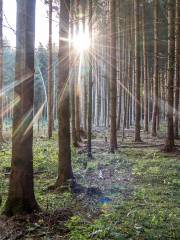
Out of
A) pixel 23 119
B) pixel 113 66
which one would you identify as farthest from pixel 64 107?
pixel 113 66

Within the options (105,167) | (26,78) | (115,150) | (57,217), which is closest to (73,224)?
(57,217)

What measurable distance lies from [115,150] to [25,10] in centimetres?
1114

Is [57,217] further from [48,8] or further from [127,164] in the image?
[48,8]

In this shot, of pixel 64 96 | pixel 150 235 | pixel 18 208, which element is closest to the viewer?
pixel 150 235

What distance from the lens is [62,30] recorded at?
992 cm

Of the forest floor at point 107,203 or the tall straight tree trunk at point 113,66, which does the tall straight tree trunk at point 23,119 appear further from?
the tall straight tree trunk at point 113,66

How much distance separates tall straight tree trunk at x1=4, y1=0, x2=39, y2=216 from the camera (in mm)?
7238

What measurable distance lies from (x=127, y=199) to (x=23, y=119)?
3.10 meters

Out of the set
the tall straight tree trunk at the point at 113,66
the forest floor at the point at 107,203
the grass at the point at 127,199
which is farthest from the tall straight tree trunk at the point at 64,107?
the tall straight tree trunk at the point at 113,66

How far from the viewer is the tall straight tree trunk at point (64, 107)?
983 cm

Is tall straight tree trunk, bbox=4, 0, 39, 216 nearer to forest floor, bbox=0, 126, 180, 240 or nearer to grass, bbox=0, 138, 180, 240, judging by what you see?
forest floor, bbox=0, 126, 180, 240

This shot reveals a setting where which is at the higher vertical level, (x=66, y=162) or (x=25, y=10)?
(x=25, y=10)

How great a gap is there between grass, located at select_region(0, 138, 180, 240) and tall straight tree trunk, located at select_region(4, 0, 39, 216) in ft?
2.12

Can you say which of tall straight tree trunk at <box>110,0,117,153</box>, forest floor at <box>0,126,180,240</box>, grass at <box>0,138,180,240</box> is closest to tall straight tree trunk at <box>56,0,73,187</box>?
forest floor at <box>0,126,180,240</box>
